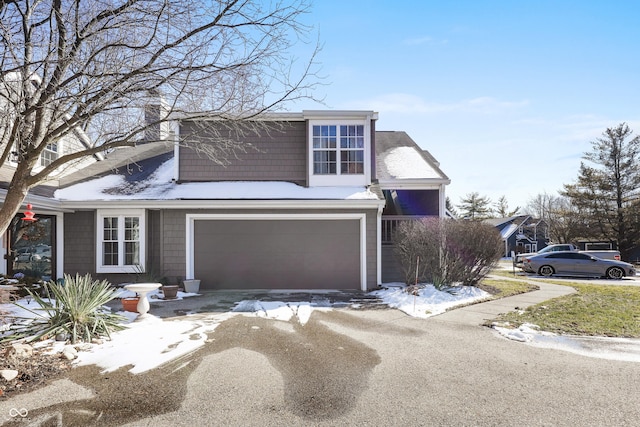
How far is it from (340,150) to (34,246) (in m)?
10.0

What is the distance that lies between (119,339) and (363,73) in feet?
21.1

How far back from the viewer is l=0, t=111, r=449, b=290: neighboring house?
35.8ft

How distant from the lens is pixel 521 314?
7.91 metres

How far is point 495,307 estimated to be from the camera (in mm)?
8789

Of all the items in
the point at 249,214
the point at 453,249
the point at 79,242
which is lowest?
the point at 453,249

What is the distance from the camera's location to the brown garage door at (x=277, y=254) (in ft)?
36.9

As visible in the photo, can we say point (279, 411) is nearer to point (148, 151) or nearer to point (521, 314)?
point (521, 314)

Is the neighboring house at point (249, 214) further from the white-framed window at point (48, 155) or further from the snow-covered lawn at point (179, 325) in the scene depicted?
the snow-covered lawn at point (179, 325)

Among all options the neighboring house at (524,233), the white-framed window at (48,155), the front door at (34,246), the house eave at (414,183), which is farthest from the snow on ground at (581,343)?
the neighboring house at (524,233)

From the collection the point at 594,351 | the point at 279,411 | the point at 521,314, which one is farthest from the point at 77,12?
the point at 521,314

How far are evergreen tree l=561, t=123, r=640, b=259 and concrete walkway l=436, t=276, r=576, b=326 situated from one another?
65.3ft

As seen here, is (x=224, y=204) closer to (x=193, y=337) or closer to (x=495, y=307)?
(x=193, y=337)

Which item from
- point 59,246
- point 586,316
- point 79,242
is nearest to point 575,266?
point 586,316

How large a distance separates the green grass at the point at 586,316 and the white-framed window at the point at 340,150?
6.14 metres
